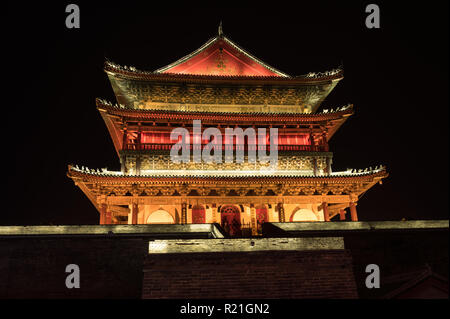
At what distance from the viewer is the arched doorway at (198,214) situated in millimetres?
18200

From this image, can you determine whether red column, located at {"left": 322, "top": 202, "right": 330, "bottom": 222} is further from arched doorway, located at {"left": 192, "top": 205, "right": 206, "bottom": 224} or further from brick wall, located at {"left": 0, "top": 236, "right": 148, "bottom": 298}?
brick wall, located at {"left": 0, "top": 236, "right": 148, "bottom": 298}

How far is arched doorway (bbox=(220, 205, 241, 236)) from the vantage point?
1834 centimetres

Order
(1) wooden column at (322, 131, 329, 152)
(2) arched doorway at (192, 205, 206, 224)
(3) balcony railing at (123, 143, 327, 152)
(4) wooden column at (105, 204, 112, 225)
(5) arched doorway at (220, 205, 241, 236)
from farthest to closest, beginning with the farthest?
(1) wooden column at (322, 131, 329, 152) → (3) balcony railing at (123, 143, 327, 152) → (5) arched doorway at (220, 205, 241, 236) → (2) arched doorway at (192, 205, 206, 224) → (4) wooden column at (105, 204, 112, 225)

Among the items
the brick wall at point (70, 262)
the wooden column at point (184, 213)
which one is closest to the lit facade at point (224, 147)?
the wooden column at point (184, 213)

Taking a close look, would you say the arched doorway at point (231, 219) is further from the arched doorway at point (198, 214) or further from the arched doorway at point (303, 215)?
the arched doorway at point (303, 215)

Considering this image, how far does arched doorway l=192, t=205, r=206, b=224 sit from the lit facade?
5cm

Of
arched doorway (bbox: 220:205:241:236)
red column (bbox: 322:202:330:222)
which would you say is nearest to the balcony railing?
red column (bbox: 322:202:330:222)

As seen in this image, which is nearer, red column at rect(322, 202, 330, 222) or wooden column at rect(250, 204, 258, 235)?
red column at rect(322, 202, 330, 222)

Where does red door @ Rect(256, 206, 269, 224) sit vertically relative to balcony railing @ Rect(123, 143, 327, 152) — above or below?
below

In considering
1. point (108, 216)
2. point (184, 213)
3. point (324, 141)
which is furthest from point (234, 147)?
point (108, 216)

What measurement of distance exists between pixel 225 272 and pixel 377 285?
3721 millimetres

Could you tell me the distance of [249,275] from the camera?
28.2 feet

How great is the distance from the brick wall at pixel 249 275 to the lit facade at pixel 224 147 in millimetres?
8484

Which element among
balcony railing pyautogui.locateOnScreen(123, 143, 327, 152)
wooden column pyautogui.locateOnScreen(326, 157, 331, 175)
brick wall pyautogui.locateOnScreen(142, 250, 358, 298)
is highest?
balcony railing pyautogui.locateOnScreen(123, 143, 327, 152)
